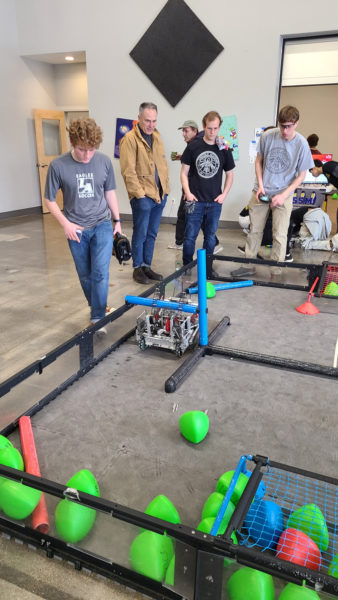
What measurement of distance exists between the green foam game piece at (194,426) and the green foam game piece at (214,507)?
0.43 meters

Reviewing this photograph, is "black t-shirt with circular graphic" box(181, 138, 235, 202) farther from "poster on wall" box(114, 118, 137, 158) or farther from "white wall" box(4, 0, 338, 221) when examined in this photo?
"poster on wall" box(114, 118, 137, 158)

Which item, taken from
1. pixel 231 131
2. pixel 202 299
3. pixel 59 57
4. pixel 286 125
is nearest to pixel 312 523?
pixel 202 299

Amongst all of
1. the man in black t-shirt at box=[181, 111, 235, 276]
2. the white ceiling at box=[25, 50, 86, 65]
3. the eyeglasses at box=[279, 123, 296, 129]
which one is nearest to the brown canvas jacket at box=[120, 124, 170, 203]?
the man in black t-shirt at box=[181, 111, 235, 276]

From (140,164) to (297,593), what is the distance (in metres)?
3.93

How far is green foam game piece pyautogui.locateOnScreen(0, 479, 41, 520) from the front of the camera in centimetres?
165

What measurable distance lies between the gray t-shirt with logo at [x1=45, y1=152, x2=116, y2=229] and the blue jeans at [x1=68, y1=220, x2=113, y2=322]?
78 millimetres

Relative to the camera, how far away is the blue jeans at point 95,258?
3.28m

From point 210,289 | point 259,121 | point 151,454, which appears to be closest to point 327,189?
point 259,121

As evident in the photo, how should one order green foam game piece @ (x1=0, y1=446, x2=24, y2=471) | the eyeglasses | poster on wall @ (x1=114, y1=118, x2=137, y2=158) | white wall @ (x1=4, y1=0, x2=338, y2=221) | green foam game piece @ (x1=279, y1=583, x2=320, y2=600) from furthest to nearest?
poster on wall @ (x1=114, y1=118, x2=137, y2=158), white wall @ (x1=4, y1=0, x2=338, y2=221), the eyeglasses, green foam game piece @ (x1=0, y1=446, x2=24, y2=471), green foam game piece @ (x1=279, y1=583, x2=320, y2=600)

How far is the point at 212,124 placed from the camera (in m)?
4.11

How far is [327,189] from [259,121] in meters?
1.98

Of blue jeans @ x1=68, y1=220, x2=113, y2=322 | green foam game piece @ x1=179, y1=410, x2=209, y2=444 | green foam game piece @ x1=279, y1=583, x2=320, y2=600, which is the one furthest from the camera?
blue jeans @ x1=68, y1=220, x2=113, y2=322

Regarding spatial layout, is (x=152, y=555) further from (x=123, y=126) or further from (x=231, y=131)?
(x=123, y=126)

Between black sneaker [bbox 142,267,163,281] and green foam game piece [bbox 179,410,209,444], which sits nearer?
green foam game piece [bbox 179,410,209,444]
